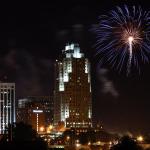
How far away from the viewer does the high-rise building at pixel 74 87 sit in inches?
4887

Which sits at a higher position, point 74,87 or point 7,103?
point 74,87

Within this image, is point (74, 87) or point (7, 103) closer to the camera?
point (74, 87)

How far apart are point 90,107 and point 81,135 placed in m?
17.9

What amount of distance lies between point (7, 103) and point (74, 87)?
30273 mm

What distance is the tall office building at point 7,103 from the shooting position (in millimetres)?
148625

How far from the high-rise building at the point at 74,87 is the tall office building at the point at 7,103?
24.0 meters

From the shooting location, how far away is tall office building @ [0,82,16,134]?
148625 mm

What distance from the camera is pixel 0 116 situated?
14975cm

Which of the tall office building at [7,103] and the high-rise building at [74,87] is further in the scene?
the tall office building at [7,103]

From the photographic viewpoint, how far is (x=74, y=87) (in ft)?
413

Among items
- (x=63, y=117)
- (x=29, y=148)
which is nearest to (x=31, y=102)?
(x=63, y=117)

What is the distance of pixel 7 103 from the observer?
151 m

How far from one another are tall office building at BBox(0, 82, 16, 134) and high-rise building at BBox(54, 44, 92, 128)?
78.8ft

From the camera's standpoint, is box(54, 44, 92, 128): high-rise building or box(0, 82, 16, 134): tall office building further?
box(0, 82, 16, 134): tall office building
